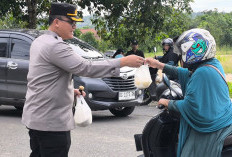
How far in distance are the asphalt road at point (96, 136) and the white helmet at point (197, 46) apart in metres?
3.35

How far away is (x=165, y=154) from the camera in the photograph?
390 cm

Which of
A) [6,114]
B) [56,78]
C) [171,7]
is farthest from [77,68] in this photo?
[171,7]

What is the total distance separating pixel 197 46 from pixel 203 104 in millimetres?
422

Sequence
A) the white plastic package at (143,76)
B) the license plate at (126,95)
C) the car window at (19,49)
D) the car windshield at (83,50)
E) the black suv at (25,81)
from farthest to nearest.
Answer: the car windshield at (83,50) < the car window at (19,49) < the license plate at (126,95) < the black suv at (25,81) < the white plastic package at (143,76)

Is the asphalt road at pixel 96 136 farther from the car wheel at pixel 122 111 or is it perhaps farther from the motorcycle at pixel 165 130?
the motorcycle at pixel 165 130

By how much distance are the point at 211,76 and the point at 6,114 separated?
7.56 m

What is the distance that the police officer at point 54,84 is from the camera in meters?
3.58

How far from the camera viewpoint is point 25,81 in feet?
30.4

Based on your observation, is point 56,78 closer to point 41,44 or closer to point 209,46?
point 41,44

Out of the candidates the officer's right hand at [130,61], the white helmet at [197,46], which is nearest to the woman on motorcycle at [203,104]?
the white helmet at [197,46]

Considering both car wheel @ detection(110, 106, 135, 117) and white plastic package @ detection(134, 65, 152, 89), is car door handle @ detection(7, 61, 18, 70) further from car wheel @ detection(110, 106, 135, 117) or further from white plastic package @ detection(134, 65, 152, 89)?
white plastic package @ detection(134, 65, 152, 89)

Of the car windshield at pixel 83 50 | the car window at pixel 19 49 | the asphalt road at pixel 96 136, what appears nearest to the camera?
the asphalt road at pixel 96 136

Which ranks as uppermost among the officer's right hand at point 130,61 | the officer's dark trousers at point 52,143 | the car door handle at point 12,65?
the officer's right hand at point 130,61

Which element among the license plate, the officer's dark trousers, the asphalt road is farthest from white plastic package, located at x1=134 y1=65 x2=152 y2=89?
the license plate
